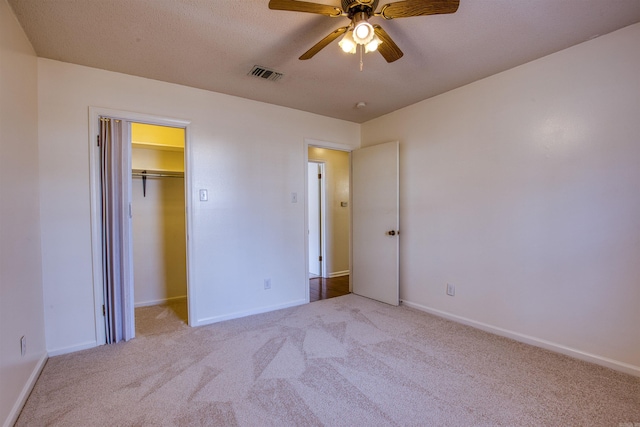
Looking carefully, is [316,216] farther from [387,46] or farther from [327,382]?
[387,46]

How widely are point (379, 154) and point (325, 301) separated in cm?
202

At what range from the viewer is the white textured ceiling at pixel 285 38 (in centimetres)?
180

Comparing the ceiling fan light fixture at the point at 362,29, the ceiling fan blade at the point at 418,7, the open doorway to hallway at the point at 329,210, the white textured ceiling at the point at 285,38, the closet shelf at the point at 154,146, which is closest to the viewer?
the ceiling fan blade at the point at 418,7

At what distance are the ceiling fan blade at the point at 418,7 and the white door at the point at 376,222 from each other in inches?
80.1

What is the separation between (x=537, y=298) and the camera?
2455mm

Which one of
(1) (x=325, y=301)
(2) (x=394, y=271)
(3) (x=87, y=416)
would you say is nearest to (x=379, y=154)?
(2) (x=394, y=271)

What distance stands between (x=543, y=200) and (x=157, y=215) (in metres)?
4.18

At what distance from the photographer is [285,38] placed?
211 centimetres

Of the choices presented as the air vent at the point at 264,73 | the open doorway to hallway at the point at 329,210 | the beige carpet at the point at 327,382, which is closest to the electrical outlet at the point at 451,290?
the beige carpet at the point at 327,382

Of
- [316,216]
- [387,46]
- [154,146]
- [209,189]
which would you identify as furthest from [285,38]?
[316,216]

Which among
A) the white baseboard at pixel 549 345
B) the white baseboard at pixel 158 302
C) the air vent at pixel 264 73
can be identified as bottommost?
the white baseboard at pixel 158 302

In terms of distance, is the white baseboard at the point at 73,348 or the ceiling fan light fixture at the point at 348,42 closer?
the ceiling fan light fixture at the point at 348,42

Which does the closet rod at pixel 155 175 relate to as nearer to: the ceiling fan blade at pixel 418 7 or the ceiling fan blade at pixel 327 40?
the ceiling fan blade at pixel 327 40

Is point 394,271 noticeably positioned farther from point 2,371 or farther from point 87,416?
point 2,371
